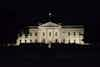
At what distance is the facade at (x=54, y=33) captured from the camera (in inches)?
2741

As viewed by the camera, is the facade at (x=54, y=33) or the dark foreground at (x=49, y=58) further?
the facade at (x=54, y=33)

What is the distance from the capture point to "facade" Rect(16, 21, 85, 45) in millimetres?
69625

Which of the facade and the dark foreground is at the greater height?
the facade

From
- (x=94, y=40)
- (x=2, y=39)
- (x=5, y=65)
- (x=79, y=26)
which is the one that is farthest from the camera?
(x=79, y=26)

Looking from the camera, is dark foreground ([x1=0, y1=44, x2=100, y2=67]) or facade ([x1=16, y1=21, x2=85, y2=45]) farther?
facade ([x1=16, y1=21, x2=85, y2=45])

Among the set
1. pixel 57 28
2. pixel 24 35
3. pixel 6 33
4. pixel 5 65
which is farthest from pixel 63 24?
pixel 5 65

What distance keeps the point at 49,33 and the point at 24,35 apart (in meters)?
5.35

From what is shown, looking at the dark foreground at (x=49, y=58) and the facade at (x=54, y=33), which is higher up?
the facade at (x=54, y=33)

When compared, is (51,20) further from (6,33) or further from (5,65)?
(5,65)

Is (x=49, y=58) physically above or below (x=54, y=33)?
below

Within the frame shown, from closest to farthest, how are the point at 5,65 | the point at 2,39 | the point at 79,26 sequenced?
the point at 5,65 < the point at 2,39 < the point at 79,26

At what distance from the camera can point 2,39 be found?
2354 inches

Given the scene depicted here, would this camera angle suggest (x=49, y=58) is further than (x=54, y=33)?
No

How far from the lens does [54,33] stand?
7088 centimetres
